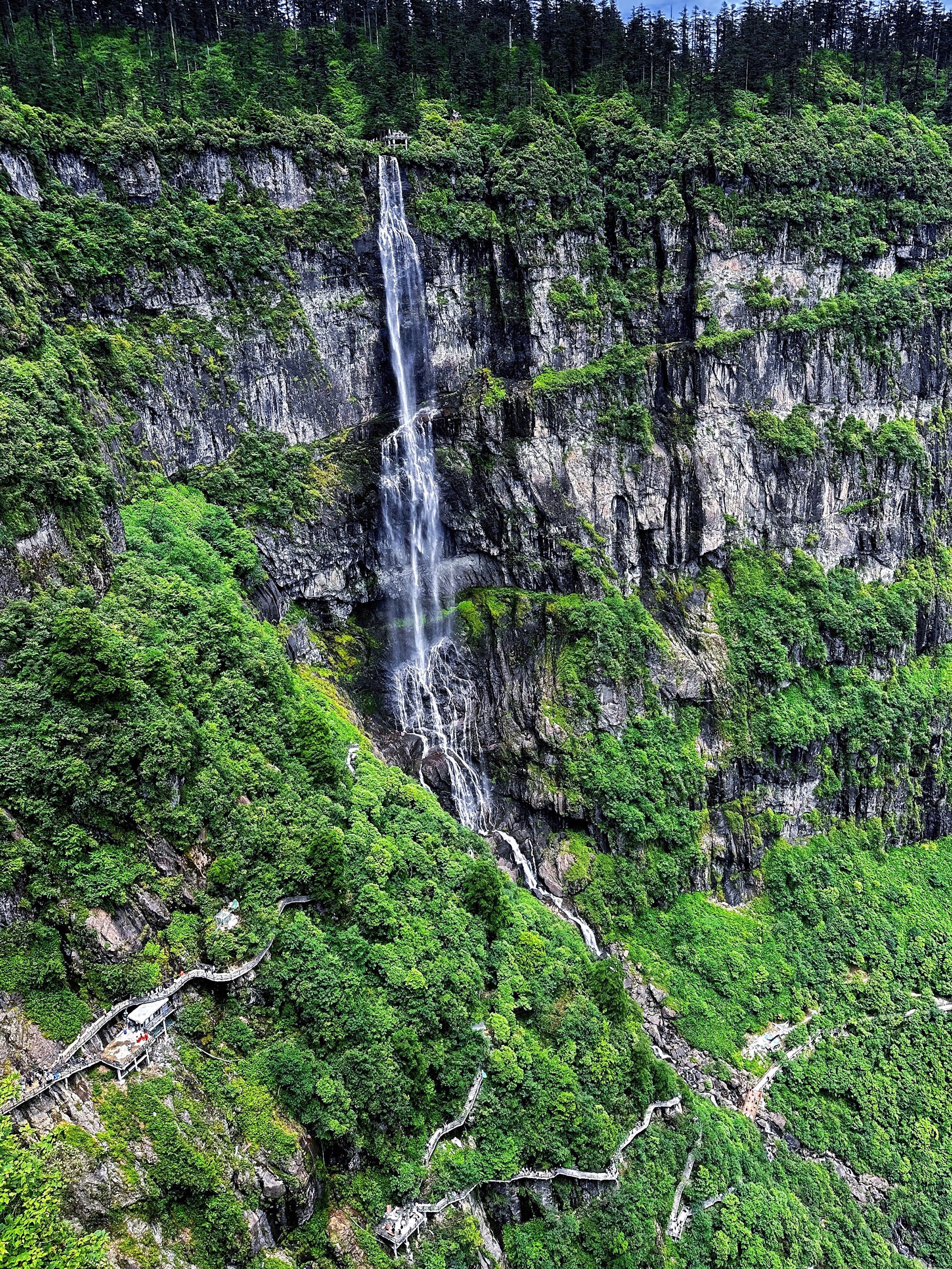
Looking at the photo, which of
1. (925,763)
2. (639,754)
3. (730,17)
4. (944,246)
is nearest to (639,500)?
(639,754)

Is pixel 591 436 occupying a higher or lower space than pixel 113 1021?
higher

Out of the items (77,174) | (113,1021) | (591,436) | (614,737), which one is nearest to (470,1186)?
(113,1021)

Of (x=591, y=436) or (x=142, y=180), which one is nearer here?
(x=142, y=180)

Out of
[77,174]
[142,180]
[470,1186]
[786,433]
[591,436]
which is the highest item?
[77,174]

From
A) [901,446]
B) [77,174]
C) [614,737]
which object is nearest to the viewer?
[77,174]

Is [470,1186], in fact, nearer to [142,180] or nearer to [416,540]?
[416,540]

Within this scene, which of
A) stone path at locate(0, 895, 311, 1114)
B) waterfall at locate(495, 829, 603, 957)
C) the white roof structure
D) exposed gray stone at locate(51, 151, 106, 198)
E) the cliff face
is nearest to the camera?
stone path at locate(0, 895, 311, 1114)

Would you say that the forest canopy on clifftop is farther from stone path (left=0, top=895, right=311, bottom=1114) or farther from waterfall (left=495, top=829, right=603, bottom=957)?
waterfall (left=495, top=829, right=603, bottom=957)

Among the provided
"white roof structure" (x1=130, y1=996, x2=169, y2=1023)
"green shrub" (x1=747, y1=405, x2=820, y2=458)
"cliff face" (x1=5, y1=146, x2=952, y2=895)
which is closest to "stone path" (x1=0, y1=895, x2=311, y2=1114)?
"white roof structure" (x1=130, y1=996, x2=169, y2=1023)
